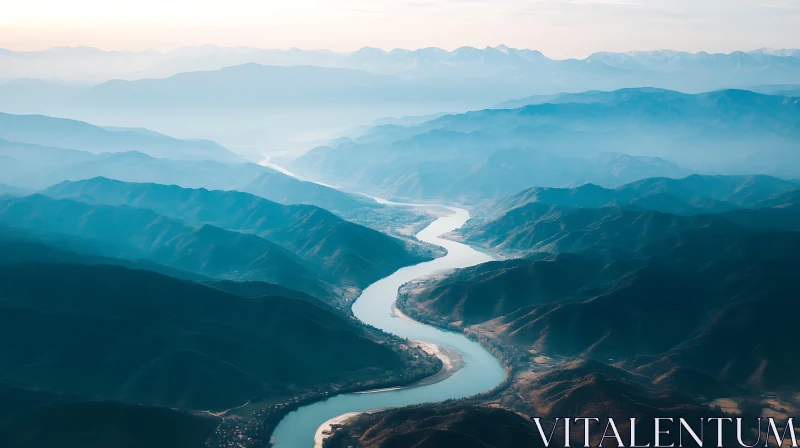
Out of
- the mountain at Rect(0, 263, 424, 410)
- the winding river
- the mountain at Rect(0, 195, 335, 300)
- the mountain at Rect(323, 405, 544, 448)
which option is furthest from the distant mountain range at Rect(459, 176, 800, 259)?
the mountain at Rect(323, 405, 544, 448)

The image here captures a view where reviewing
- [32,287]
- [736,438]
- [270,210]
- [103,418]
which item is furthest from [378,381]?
[270,210]

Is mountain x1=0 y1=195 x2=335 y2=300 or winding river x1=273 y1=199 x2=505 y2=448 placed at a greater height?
winding river x1=273 y1=199 x2=505 y2=448

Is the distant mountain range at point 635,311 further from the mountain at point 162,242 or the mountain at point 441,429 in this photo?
the mountain at point 162,242

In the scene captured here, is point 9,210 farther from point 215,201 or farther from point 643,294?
point 643,294

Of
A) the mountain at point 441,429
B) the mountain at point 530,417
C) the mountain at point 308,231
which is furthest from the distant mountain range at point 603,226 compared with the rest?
the mountain at point 441,429

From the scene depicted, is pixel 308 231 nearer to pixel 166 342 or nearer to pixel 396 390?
pixel 166 342

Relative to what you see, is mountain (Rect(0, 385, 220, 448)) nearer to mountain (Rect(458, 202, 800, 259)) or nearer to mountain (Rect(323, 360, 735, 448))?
mountain (Rect(323, 360, 735, 448))
